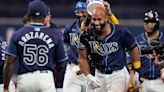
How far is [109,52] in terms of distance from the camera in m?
9.15

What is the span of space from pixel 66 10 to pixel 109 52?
1171 centimetres

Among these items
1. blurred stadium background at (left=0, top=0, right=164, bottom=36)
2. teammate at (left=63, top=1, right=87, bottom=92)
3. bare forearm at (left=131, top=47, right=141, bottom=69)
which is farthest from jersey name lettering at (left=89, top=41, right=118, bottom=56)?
blurred stadium background at (left=0, top=0, right=164, bottom=36)

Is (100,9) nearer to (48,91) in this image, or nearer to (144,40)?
(48,91)

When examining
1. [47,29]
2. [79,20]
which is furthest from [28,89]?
[79,20]

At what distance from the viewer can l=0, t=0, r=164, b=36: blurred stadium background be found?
2033 centimetres

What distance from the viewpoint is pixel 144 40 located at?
36.7 feet

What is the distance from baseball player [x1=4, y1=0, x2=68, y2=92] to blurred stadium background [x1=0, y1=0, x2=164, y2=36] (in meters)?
11.5

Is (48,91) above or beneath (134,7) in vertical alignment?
beneath

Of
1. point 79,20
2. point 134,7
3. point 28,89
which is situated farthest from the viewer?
point 134,7

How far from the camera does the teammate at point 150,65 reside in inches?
432

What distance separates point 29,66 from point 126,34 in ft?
4.62

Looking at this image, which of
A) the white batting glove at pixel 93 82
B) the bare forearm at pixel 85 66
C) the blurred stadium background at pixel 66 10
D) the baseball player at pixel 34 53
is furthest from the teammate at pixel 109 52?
the blurred stadium background at pixel 66 10

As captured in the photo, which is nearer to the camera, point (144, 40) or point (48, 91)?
point (48, 91)

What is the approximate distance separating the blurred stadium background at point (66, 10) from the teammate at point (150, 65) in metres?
8.91
